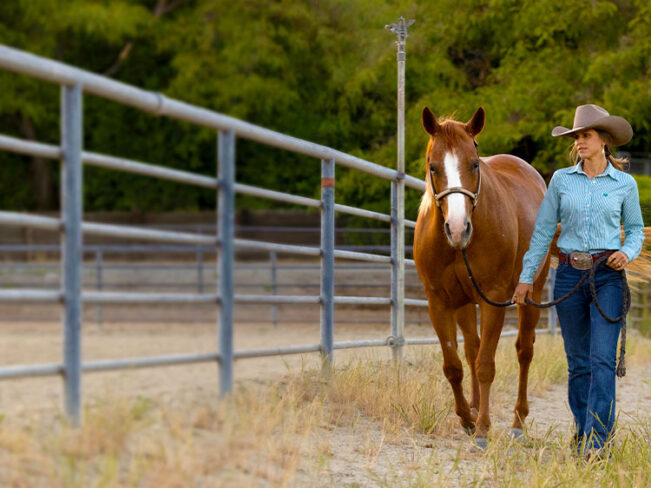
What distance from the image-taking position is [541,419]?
6.30 meters

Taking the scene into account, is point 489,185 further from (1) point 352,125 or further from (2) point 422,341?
(1) point 352,125

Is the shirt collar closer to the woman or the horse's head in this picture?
the woman

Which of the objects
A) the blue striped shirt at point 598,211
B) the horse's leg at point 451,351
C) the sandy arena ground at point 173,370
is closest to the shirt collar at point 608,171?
the blue striped shirt at point 598,211

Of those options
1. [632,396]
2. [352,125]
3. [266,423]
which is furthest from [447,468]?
[352,125]

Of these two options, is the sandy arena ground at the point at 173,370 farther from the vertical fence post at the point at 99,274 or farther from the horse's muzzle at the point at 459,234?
the horse's muzzle at the point at 459,234

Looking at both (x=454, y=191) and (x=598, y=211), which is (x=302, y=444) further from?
(x=598, y=211)

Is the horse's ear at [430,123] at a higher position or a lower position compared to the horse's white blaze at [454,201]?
higher

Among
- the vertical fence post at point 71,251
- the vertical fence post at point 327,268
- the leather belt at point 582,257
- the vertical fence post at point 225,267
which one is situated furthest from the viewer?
the vertical fence post at point 327,268

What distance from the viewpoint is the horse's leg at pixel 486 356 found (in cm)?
535

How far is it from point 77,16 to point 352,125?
7.61m

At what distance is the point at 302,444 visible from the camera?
398cm

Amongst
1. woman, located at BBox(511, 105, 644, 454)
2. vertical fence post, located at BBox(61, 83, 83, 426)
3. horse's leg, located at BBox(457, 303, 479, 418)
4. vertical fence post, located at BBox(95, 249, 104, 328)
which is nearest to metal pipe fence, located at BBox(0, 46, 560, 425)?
vertical fence post, located at BBox(61, 83, 83, 426)

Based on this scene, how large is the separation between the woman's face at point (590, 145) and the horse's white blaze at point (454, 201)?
63cm

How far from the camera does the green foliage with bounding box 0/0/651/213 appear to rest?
508 inches
